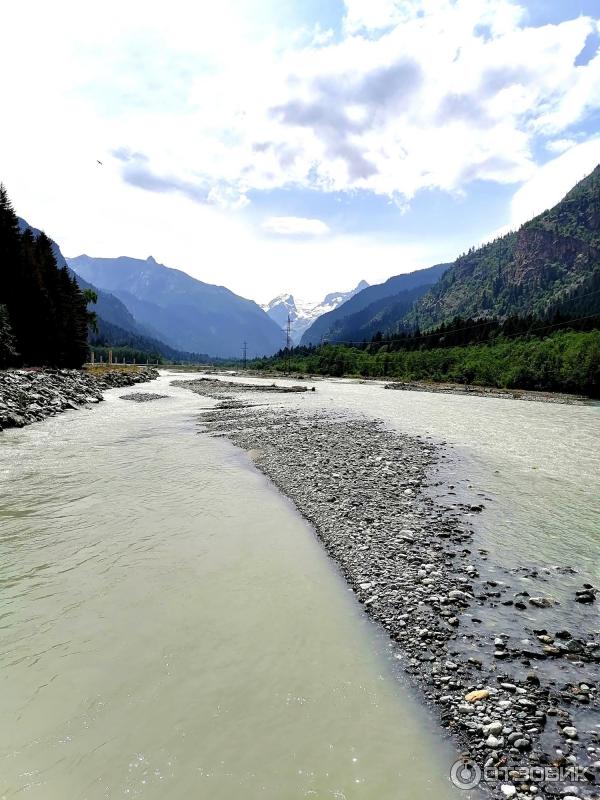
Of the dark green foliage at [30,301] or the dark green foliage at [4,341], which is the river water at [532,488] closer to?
the dark green foliage at [4,341]

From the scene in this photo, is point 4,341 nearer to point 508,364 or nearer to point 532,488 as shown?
point 532,488

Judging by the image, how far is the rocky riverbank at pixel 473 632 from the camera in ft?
15.7

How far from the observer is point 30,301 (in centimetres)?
5669

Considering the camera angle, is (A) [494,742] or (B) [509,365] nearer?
(A) [494,742]

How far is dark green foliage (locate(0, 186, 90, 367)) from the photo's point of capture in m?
54.6

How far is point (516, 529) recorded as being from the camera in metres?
11.7

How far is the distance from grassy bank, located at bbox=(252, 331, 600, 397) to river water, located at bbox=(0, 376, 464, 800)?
88186mm

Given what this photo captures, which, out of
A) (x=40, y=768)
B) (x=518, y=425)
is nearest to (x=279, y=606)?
(x=40, y=768)

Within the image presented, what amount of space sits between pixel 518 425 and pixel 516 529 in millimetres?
27432

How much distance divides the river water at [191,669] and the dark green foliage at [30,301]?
146ft

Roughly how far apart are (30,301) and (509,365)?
322 ft

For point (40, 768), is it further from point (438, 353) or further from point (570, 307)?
point (570, 307)

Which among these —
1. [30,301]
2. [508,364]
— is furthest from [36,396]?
[508,364]

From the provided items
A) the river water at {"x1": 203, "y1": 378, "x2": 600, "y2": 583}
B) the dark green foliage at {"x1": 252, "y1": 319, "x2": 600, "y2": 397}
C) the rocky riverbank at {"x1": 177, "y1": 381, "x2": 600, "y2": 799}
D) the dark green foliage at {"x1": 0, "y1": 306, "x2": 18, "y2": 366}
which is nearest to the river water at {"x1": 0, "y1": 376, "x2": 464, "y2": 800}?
the rocky riverbank at {"x1": 177, "y1": 381, "x2": 600, "y2": 799}
